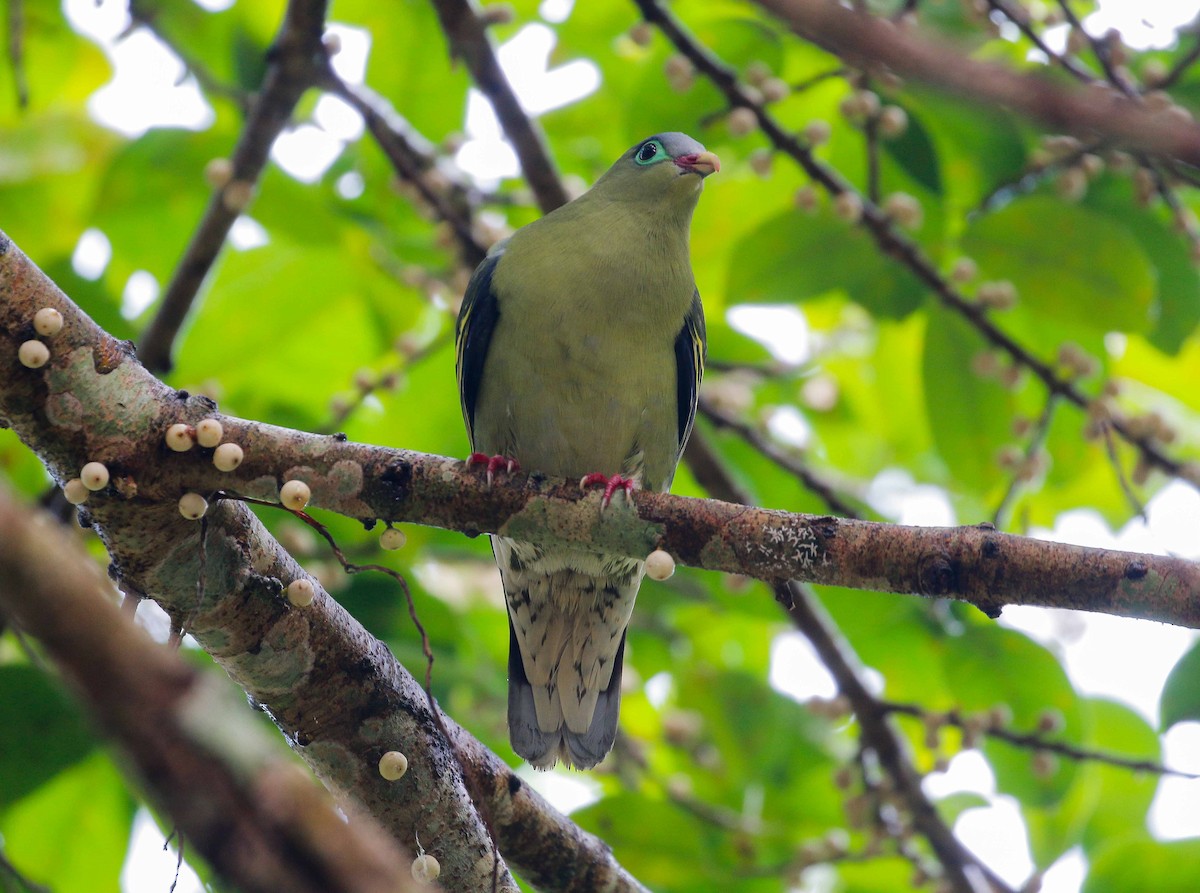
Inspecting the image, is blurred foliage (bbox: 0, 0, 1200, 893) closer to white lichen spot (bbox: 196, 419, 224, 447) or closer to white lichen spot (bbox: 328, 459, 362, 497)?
white lichen spot (bbox: 328, 459, 362, 497)

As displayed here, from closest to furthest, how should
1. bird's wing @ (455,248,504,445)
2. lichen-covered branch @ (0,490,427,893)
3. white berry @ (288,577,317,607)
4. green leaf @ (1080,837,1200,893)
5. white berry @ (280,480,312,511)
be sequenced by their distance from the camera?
Result: lichen-covered branch @ (0,490,427,893) < white berry @ (280,480,312,511) < white berry @ (288,577,317,607) < green leaf @ (1080,837,1200,893) < bird's wing @ (455,248,504,445)

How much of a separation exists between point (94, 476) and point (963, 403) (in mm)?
3693

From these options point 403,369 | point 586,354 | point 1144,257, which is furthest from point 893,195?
Result: point 403,369

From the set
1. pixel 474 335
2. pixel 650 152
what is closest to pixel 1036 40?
pixel 650 152

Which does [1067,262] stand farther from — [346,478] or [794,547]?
A: [346,478]

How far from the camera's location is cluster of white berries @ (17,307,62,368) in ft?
8.55

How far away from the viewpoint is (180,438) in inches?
106

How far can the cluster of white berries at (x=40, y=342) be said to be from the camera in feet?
8.55

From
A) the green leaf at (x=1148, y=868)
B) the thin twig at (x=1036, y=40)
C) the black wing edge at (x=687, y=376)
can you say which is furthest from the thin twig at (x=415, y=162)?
the green leaf at (x=1148, y=868)

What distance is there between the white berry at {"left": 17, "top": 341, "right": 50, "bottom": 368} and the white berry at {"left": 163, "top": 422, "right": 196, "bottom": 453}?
30cm

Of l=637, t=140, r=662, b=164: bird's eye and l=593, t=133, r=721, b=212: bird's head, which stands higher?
l=637, t=140, r=662, b=164: bird's eye

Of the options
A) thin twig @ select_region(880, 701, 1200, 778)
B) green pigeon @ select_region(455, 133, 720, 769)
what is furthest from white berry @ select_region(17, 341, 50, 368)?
thin twig @ select_region(880, 701, 1200, 778)

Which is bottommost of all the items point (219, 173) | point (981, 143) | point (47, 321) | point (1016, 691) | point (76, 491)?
point (1016, 691)

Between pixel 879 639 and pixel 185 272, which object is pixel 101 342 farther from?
pixel 879 639
